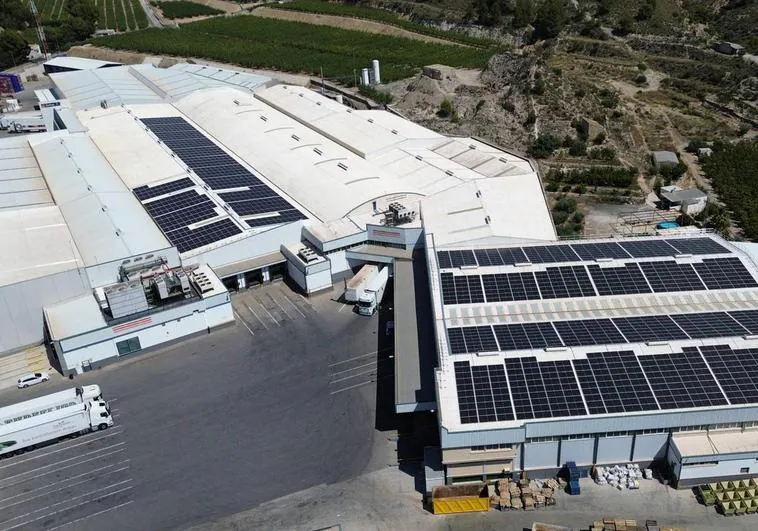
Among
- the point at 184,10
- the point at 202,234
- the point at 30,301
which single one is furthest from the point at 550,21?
the point at 184,10

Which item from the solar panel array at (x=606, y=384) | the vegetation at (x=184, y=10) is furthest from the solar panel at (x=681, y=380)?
the vegetation at (x=184, y=10)

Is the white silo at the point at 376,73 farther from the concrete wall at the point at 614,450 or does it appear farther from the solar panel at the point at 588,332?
the concrete wall at the point at 614,450

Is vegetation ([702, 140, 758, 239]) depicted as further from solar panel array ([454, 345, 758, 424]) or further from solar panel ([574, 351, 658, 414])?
solar panel ([574, 351, 658, 414])

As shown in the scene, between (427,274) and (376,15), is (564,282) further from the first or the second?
(376,15)

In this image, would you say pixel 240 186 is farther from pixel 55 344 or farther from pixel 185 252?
pixel 55 344

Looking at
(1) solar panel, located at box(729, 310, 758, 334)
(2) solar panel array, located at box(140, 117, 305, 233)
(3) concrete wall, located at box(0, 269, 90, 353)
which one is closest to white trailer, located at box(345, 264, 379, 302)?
(2) solar panel array, located at box(140, 117, 305, 233)

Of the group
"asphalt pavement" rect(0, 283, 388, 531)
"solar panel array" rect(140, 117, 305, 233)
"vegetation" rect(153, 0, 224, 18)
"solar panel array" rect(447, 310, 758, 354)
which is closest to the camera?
"asphalt pavement" rect(0, 283, 388, 531)

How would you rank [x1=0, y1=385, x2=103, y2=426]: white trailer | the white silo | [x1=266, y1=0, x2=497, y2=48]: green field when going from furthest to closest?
[x1=266, y1=0, x2=497, y2=48]: green field
the white silo
[x1=0, y1=385, x2=103, y2=426]: white trailer
